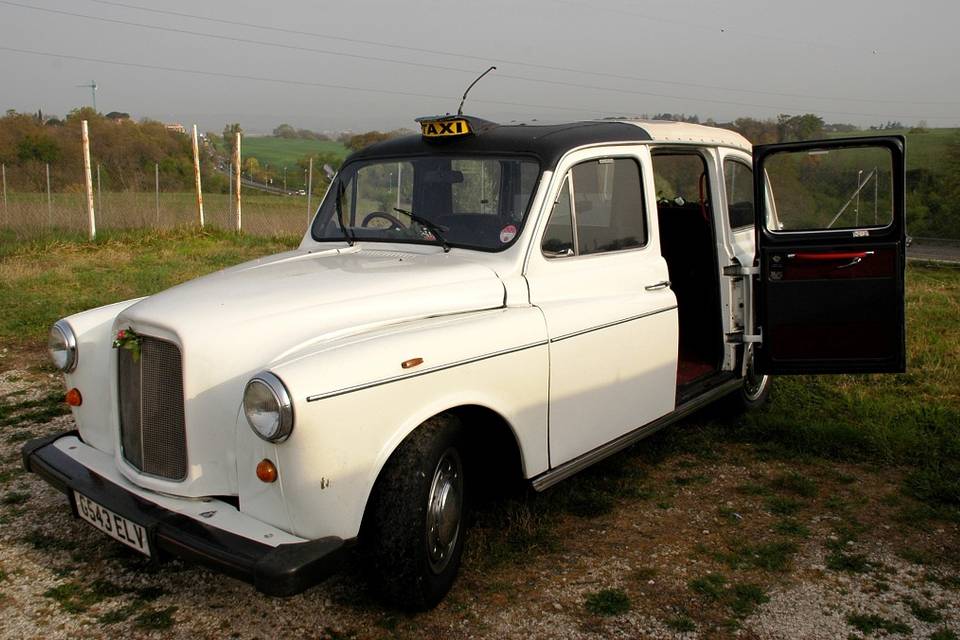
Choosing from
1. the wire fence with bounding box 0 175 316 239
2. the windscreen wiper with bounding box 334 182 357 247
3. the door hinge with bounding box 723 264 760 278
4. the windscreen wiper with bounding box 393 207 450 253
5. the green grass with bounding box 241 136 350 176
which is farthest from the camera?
the green grass with bounding box 241 136 350 176

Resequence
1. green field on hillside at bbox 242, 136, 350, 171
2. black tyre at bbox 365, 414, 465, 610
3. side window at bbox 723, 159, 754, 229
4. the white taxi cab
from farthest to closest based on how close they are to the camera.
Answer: green field on hillside at bbox 242, 136, 350, 171 → side window at bbox 723, 159, 754, 229 → black tyre at bbox 365, 414, 465, 610 → the white taxi cab

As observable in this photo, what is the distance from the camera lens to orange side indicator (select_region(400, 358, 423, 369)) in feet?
10.3

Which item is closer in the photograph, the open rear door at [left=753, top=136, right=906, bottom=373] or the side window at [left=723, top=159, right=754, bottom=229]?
the open rear door at [left=753, top=136, right=906, bottom=373]

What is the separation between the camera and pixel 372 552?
317 cm

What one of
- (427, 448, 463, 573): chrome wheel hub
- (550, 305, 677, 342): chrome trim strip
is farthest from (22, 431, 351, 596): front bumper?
(550, 305, 677, 342): chrome trim strip

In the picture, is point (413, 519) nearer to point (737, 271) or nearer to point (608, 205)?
point (608, 205)

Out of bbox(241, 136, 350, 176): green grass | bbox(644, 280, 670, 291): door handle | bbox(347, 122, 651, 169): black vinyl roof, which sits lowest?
bbox(644, 280, 670, 291): door handle

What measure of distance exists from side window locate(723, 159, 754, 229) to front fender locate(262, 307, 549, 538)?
2671 millimetres

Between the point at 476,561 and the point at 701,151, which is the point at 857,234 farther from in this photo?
the point at 476,561

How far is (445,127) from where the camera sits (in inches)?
179

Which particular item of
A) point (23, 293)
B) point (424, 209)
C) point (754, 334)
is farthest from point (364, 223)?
point (23, 293)

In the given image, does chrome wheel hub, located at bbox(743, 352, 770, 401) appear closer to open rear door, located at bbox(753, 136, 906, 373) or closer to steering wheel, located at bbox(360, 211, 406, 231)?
open rear door, located at bbox(753, 136, 906, 373)

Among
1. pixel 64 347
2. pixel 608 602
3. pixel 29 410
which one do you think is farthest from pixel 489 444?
pixel 29 410

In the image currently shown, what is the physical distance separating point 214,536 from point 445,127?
8.41 ft
